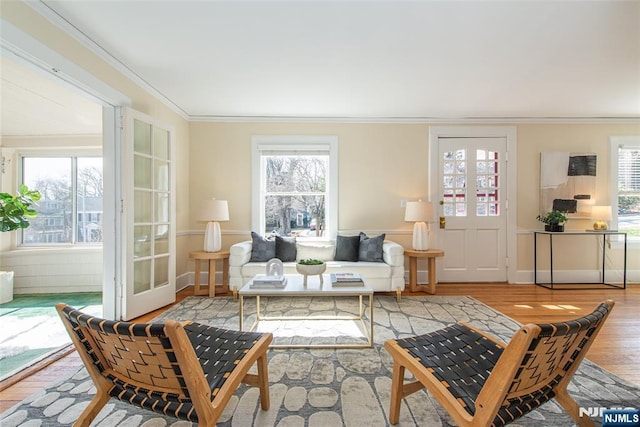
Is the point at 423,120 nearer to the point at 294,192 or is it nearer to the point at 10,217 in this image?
→ the point at 294,192

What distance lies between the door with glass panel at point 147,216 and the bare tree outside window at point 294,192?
140 cm

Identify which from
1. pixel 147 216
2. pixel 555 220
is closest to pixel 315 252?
pixel 147 216

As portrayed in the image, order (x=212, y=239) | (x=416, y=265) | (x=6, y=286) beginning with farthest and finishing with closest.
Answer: (x=416, y=265), (x=212, y=239), (x=6, y=286)

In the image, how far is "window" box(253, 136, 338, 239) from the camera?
448 centimetres

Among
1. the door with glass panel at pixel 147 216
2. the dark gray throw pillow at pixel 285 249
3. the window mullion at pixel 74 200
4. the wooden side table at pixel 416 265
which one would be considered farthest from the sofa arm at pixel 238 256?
the window mullion at pixel 74 200

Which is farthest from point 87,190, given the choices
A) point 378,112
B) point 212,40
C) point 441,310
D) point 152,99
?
point 441,310

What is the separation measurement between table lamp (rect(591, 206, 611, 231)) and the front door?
1.18 meters

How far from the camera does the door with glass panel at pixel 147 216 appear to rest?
2986 mm

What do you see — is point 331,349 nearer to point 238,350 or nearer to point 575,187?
point 238,350

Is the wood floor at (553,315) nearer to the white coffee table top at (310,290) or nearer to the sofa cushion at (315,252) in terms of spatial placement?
the sofa cushion at (315,252)

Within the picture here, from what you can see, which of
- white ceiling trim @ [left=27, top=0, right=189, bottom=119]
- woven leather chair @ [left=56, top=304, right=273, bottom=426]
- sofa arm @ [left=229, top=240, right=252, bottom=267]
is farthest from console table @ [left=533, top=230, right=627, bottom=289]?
white ceiling trim @ [left=27, top=0, right=189, bottom=119]

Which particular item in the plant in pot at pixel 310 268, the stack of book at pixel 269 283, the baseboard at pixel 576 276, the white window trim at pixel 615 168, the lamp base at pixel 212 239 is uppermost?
the white window trim at pixel 615 168

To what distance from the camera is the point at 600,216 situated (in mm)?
4316

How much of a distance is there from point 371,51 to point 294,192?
2.36 m
